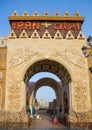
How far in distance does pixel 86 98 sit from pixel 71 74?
2.36 meters

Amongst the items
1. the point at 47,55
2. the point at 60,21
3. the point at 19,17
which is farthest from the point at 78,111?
the point at 19,17

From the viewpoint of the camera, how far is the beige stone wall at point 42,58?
1703cm

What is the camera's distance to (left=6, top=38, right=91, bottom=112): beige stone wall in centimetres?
1703

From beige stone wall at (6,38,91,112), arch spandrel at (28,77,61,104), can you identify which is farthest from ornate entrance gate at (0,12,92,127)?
arch spandrel at (28,77,61,104)

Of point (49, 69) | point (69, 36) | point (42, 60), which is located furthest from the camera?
point (49, 69)

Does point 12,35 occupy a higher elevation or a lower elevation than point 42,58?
higher

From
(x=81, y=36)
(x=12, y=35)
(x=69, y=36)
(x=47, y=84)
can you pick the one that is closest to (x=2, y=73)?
(x=12, y=35)

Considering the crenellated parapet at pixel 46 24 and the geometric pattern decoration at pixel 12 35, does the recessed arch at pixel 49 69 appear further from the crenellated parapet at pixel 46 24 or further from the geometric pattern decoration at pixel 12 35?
the geometric pattern decoration at pixel 12 35

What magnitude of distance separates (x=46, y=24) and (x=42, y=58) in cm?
360

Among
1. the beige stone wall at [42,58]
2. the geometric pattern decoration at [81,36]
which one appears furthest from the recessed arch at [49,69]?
the geometric pattern decoration at [81,36]

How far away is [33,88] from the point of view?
25891mm

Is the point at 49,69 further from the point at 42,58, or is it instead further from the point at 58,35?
the point at 58,35

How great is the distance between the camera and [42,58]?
17672 millimetres

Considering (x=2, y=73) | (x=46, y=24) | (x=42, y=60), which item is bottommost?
(x=2, y=73)
